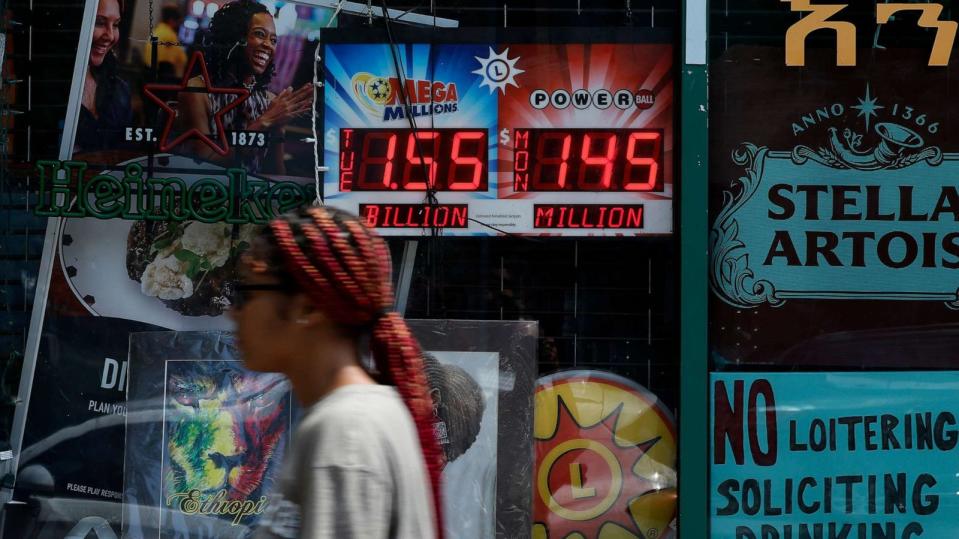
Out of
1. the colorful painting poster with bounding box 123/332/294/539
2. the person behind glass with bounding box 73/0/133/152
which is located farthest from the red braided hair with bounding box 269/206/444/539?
the person behind glass with bounding box 73/0/133/152

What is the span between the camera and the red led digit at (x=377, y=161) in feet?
20.6

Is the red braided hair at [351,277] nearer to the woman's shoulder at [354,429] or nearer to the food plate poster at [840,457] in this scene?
the woman's shoulder at [354,429]

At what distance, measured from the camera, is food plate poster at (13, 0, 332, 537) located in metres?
6.30

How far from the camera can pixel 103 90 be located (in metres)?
6.36

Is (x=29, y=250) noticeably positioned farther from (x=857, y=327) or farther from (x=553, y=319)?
(x=857, y=327)

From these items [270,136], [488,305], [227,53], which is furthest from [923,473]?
[227,53]

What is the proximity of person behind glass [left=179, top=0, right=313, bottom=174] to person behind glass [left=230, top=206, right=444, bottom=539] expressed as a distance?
13.6 feet

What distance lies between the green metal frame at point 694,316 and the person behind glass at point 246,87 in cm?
221

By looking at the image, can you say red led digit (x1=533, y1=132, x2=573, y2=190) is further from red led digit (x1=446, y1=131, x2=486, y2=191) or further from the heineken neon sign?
the heineken neon sign

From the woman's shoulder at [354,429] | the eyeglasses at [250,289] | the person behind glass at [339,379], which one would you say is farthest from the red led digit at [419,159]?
the woman's shoulder at [354,429]

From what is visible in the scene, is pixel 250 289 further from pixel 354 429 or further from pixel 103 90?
pixel 103 90

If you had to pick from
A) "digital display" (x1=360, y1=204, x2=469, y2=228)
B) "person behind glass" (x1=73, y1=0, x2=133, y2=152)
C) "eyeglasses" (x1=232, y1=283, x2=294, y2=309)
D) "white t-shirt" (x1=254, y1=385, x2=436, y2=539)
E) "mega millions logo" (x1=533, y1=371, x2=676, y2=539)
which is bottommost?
"mega millions logo" (x1=533, y1=371, x2=676, y2=539)

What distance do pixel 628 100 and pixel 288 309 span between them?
14.3ft

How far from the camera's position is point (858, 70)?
20.3 ft
